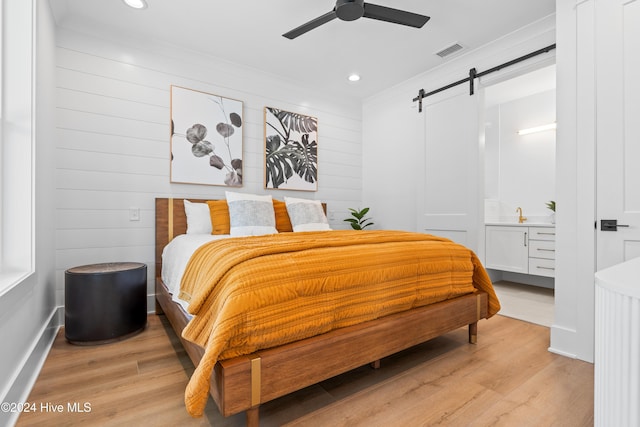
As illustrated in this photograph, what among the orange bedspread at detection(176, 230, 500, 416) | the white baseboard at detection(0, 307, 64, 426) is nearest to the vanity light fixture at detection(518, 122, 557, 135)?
the orange bedspread at detection(176, 230, 500, 416)

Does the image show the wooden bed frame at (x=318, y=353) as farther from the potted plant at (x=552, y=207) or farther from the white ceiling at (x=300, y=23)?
the potted plant at (x=552, y=207)

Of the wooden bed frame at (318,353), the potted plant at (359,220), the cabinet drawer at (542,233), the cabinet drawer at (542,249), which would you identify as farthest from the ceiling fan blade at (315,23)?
the cabinet drawer at (542,249)

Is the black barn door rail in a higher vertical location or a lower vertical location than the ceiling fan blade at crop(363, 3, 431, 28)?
higher

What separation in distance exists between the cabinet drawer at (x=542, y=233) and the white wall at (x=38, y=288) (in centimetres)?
462

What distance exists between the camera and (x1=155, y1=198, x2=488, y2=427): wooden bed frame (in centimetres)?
121

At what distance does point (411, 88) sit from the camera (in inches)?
155

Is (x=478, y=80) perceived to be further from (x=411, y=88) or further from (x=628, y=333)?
(x=628, y=333)

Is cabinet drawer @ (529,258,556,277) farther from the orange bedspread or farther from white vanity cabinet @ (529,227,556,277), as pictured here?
the orange bedspread

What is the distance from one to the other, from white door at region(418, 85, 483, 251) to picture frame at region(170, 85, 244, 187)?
87.6 inches

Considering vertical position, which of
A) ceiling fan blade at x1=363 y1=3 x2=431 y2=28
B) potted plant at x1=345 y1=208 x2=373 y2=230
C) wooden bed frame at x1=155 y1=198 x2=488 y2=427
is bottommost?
wooden bed frame at x1=155 y1=198 x2=488 y2=427

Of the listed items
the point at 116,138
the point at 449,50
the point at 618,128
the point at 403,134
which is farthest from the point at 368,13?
the point at 116,138

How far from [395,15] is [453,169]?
1.84 meters

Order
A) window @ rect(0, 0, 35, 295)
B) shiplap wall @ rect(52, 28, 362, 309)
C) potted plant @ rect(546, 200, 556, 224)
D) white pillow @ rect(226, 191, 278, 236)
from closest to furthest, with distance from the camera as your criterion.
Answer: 1. window @ rect(0, 0, 35, 295)
2. shiplap wall @ rect(52, 28, 362, 309)
3. white pillow @ rect(226, 191, 278, 236)
4. potted plant @ rect(546, 200, 556, 224)

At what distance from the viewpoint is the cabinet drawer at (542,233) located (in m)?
3.61
